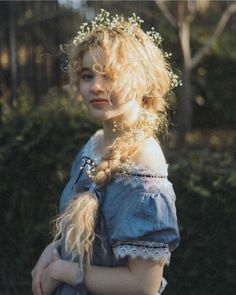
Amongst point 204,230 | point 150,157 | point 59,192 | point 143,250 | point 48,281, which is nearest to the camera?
point 143,250

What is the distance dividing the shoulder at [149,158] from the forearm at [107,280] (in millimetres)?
299

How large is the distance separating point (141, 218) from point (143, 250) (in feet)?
0.29

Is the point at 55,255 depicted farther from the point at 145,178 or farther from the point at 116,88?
the point at 116,88

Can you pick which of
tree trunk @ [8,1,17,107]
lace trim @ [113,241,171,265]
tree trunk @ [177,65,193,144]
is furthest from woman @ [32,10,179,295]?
tree trunk @ [8,1,17,107]

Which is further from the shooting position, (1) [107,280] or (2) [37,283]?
(2) [37,283]

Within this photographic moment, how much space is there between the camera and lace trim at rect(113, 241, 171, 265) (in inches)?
69.8

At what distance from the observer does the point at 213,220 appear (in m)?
3.56

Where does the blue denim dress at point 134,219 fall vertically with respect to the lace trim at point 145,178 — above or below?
below

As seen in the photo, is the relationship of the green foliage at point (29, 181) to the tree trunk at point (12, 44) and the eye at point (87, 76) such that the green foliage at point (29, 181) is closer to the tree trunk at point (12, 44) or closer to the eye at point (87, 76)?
the eye at point (87, 76)

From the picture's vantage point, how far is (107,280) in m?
1.83

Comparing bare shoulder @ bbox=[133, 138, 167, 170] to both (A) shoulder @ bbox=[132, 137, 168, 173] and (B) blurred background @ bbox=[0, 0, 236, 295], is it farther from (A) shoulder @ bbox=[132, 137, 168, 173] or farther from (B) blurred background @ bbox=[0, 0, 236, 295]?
(B) blurred background @ bbox=[0, 0, 236, 295]

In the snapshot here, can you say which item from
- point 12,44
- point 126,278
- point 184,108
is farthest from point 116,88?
point 12,44

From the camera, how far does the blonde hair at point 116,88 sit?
1.84 meters

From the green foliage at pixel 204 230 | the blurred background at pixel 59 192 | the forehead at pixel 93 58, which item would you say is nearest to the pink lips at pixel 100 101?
the forehead at pixel 93 58
